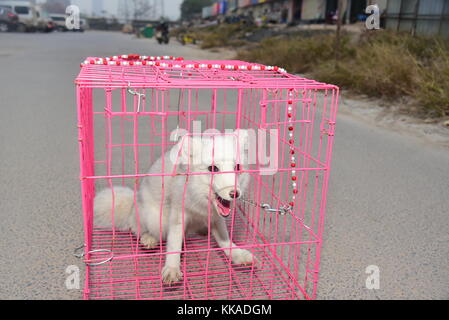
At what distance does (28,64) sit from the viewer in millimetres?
11656

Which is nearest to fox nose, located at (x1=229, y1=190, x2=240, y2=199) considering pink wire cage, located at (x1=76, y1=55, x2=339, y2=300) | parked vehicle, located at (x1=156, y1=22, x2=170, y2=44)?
pink wire cage, located at (x1=76, y1=55, x2=339, y2=300)

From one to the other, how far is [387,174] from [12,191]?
3.43 metres

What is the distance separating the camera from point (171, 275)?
→ 7.06ft

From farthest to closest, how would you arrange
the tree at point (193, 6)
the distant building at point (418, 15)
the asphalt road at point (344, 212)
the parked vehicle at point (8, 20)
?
the tree at point (193, 6), the parked vehicle at point (8, 20), the distant building at point (418, 15), the asphalt road at point (344, 212)

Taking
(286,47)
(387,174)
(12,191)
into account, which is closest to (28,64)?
(286,47)

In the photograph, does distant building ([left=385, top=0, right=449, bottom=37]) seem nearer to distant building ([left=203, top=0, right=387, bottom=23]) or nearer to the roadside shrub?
distant building ([left=203, top=0, right=387, bottom=23])

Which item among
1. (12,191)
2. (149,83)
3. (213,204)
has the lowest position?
(12,191)

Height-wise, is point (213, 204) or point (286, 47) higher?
point (286, 47)

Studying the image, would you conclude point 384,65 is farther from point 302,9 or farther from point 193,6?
point 193,6

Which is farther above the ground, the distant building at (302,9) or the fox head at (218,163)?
the distant building at (302,9)

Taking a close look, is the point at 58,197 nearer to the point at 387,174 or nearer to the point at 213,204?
the point at 213,204

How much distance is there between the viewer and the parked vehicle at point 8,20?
29531mm

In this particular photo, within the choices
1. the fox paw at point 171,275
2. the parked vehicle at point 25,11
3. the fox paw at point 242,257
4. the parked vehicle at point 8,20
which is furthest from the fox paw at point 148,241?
the parked vehicle at point 25,11

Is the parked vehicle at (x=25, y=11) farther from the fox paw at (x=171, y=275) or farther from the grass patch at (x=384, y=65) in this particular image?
the fox paw at (x=171, y=275)
